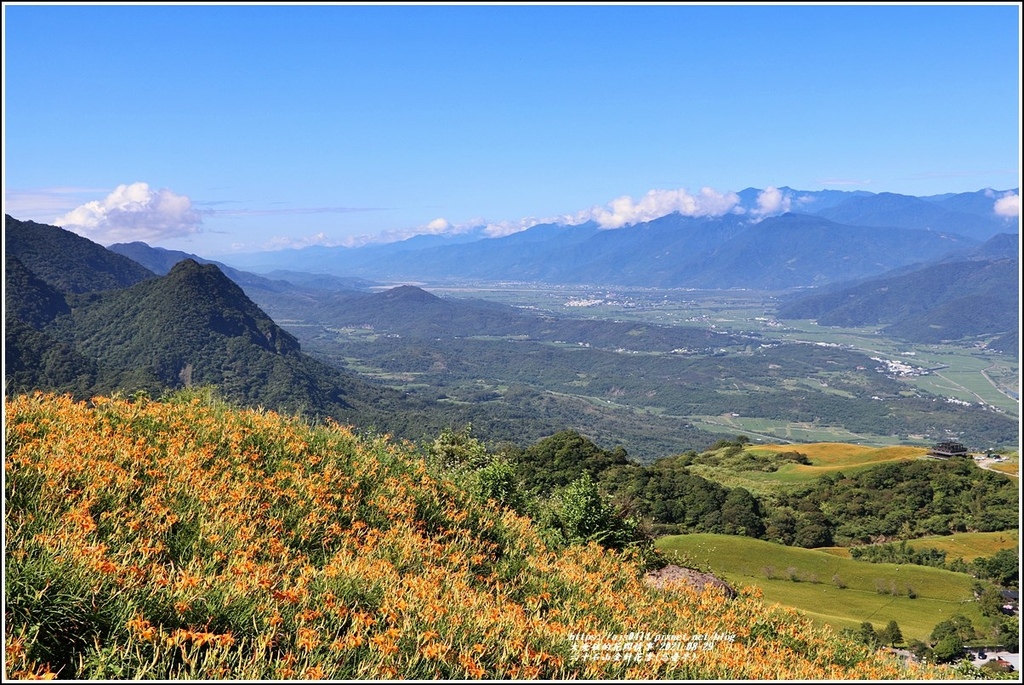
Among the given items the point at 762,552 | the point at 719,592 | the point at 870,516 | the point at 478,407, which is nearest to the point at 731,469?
the point at 870,516

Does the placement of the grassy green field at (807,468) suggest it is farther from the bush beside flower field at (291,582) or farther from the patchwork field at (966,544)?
the bush beside flower field at (291,582)

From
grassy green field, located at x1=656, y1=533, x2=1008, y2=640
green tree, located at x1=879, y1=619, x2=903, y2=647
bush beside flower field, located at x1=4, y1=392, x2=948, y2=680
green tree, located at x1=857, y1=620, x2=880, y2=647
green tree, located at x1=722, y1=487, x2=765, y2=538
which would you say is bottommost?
green tree, located at x1=722, y1=487, x2=765, y2=538

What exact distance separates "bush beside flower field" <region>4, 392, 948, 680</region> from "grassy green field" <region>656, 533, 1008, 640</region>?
27.6 metres

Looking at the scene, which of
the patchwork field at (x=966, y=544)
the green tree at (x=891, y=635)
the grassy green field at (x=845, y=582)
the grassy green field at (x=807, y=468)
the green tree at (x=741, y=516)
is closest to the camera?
the green tree at (x=891, y=635)

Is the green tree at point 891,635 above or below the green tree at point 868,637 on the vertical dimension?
below

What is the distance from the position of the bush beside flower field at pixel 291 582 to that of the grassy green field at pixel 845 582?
2757 cm

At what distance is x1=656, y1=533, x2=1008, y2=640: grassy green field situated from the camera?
34.4 m

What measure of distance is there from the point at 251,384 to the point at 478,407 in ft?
239

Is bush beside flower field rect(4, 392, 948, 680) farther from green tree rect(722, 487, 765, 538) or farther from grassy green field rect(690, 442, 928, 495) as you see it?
grassy green field rect(690, 442, 928, 495)

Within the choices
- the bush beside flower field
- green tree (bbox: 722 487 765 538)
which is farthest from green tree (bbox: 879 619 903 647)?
green tree (bbox: 722 487 765 538)

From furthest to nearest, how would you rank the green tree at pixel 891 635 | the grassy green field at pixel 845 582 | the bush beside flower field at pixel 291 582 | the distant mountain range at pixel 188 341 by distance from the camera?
the distant mountain range at pixel 188 341
the grassy green field at pixel 845 582
the green tree at pixel 891 635
the bush beside flower field at pixel 291 582

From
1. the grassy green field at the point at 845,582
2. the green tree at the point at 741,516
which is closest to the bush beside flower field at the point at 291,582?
the grassy green field at the point at 845,582

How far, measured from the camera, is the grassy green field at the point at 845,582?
34.4 metres

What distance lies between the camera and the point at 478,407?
200 m
